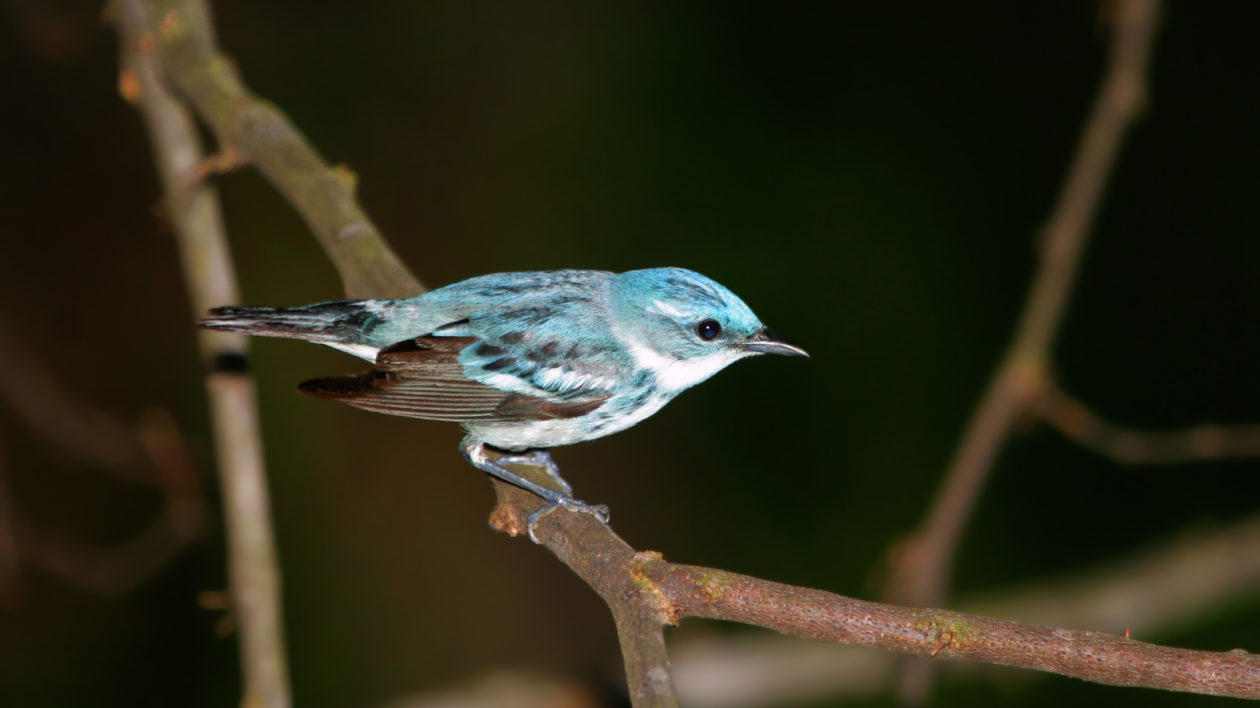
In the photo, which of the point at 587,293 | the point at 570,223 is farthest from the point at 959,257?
the point at 587,293

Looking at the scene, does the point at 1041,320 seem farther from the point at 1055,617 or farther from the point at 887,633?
the point at 887,633

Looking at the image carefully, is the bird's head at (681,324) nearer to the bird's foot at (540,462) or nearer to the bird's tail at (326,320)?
the bird's foot at (540,462)

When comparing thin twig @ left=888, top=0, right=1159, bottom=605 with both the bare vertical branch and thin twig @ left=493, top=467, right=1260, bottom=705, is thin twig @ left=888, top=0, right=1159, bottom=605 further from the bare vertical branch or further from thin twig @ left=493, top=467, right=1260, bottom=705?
thin twig @ left=493, top=467, right=1260, bottom=705

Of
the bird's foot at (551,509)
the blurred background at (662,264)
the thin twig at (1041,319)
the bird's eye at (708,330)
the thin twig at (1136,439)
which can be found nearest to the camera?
the bird's foot at (551,509)

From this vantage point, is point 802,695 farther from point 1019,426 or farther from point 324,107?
point 324,107

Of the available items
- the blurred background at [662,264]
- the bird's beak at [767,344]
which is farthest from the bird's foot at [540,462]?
the blurred background at [662,264]

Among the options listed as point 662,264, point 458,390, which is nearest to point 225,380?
point 458,390
